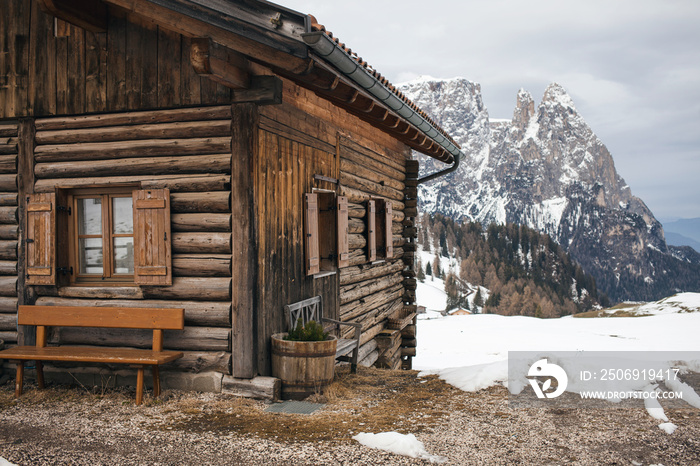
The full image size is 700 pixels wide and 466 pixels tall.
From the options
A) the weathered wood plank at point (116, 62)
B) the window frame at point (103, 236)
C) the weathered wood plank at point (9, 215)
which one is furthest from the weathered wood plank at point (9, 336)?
the weathered wood plank at point (116, 62)

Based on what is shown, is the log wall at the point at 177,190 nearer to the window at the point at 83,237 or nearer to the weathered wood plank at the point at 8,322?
the window at the point at 83,237

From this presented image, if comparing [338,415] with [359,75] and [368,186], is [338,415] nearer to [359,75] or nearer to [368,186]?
[359,75]

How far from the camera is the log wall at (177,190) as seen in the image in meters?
6.08

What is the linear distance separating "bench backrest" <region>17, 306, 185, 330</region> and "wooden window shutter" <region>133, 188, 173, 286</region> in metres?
0.35

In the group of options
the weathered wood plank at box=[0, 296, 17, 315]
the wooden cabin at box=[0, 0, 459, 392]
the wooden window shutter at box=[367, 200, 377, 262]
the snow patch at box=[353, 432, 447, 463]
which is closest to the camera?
the snow patch at box=[353, 432, 447, 463]

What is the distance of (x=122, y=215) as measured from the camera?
260 inches

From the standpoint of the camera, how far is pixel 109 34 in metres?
6.48

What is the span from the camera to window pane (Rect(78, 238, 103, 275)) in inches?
263

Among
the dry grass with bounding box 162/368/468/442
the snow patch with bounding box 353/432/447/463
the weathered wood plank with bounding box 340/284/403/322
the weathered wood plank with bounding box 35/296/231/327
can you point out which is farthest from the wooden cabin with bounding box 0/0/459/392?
the snow patch with bounding box 353/432/447/463

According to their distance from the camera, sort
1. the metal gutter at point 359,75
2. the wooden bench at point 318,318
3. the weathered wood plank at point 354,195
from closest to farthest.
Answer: the metal gutter at point 359,75, the wooden bench at point 318,318, the weathered wood plank at point 354,195

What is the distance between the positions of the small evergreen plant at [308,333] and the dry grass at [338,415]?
Answer: 0.57 metres

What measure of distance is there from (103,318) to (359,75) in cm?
382

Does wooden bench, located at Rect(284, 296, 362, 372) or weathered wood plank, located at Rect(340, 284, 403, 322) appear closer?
wooden bench, located at Rect(284, 296, 362, 372)

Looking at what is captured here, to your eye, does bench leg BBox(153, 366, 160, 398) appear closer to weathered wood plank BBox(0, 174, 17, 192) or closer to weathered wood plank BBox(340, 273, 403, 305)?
weathered wood plank BBox(0, 174, 17, 192)
